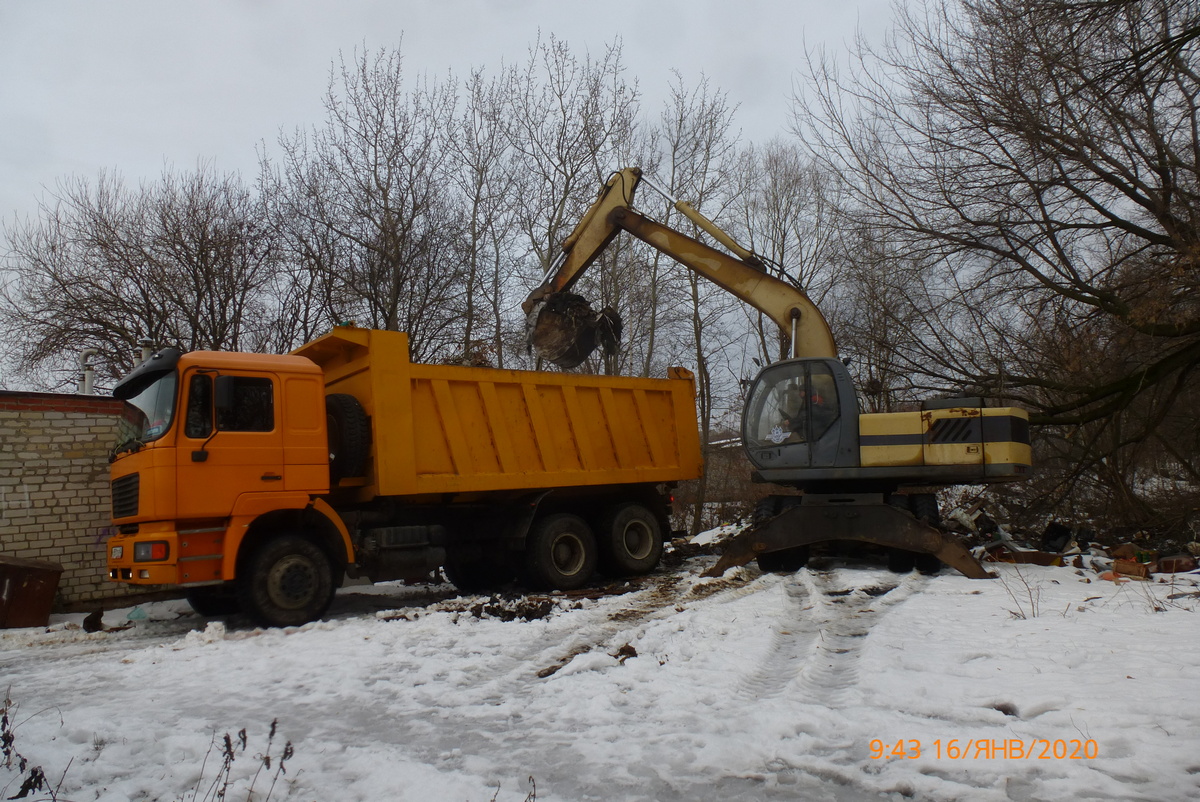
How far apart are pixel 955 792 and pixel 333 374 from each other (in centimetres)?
761

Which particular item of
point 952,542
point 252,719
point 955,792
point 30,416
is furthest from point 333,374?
point 955,792

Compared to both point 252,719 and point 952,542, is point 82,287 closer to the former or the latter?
point 252,719

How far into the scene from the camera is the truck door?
24.1 feet

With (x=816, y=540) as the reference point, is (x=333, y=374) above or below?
above

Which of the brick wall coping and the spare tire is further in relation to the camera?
the brick wall coping

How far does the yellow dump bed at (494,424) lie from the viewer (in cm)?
851

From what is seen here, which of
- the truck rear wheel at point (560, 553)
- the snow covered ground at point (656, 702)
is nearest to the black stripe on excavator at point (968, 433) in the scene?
the snow covered ground at point (656, 702)

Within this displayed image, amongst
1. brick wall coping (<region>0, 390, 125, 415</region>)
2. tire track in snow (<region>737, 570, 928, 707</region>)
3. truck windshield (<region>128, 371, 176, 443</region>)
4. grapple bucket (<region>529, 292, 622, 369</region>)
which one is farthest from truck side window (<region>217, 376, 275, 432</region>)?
tire track in snow (<region>737, 570, 928, 707</region>)

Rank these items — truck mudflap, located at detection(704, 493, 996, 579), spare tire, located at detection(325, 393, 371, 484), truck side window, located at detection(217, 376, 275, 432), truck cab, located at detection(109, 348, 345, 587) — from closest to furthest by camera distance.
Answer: truck cab, located at detection(109, 348, 345, 587) < truck side window, located at detection(217, 376, 275, 432) < spare tire, located at detection(325, 393, 371, 484) < truck mudflap, located at detection(704, 493, 996, 579)

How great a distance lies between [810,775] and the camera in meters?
3.57

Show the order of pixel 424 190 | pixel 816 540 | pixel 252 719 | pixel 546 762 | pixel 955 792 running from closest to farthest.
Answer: pixel 955 792
pixel 546 762
pixel 252 719
pixel 816 540
pixel 424 190

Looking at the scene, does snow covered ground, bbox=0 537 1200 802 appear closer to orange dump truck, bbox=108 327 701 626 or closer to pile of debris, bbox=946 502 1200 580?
orange dump truck, bbox=108 327 701 626

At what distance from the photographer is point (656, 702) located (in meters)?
4.68

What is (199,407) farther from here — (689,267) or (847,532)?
(847,532)
